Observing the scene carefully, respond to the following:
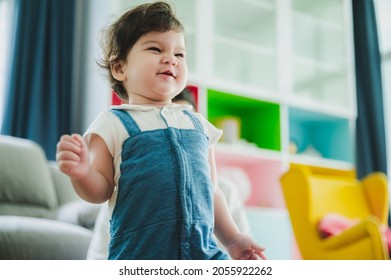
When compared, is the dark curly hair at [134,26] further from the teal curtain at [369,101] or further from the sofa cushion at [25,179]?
the teal curtain at [369,101]

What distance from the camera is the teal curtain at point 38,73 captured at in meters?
1.13

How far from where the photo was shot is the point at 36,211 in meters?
1.09

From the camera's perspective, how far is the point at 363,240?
4.86ft

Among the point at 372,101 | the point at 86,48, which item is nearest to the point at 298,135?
the point at 372,101

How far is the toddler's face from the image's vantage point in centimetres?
51

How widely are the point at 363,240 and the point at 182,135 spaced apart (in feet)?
3.70

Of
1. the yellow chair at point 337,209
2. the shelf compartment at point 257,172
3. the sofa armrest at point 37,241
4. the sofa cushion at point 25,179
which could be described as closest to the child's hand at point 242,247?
the sofa armrest at point 37,241

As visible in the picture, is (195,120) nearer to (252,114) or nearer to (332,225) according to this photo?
(252,114)

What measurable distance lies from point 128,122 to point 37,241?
0.46 m

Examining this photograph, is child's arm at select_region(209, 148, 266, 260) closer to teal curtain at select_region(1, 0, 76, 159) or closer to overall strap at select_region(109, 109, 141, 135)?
overall strap at select_region(109, 109, 141, 135)

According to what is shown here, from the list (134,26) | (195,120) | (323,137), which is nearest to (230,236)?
(195,120)

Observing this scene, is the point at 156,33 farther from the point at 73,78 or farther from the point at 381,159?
the point at 381,159

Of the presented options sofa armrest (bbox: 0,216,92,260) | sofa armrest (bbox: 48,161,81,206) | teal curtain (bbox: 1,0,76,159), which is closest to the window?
teal curtain (bbox: 1,0,76,159)

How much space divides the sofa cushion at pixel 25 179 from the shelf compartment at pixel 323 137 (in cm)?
82
